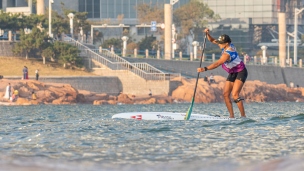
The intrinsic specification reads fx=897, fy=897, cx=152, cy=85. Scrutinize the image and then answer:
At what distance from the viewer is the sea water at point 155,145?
12.5 metres

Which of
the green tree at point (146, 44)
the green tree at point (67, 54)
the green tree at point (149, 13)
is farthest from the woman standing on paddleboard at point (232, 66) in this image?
the green tree at point (149, 13)

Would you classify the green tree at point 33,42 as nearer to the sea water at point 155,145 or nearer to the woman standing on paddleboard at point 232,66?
the sea water at point 155,145

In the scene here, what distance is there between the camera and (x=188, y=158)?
1340 cm

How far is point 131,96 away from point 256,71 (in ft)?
79.6

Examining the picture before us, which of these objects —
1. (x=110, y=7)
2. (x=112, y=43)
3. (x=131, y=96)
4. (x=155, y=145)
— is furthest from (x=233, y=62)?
(x=110, y=7)

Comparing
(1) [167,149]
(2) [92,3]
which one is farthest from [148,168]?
(2) [92,3]

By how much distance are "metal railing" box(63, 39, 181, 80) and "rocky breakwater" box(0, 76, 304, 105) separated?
144 cm

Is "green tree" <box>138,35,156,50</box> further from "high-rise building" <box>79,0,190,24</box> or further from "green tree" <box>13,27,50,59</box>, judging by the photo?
"green tree" <box>13,27,50,59</box>

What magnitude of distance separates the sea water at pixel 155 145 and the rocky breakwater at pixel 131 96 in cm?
3168

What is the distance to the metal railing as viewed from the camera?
6325 centimetres

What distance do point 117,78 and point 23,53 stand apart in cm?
710

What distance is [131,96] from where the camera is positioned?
5928cm

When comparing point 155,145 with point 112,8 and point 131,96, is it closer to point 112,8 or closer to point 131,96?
point 131,96

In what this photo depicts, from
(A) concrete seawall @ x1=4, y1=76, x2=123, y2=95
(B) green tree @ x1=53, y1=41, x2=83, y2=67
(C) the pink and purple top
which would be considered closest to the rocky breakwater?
(A) concrete seawall @ x1=4, y1=76, x2=123, y2=95
